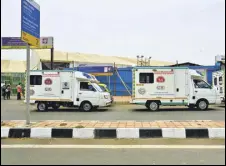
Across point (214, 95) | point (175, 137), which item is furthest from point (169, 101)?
point (175, 137)

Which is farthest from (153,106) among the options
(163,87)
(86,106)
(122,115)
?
(86,106)

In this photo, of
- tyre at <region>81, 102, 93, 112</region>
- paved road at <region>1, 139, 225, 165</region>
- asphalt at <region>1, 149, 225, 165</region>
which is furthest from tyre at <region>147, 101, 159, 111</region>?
asphalt at <region>1, 149, 225, 165</region>

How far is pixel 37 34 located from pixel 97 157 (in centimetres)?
410

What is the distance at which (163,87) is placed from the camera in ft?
51.6

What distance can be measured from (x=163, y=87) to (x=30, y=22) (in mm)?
9037

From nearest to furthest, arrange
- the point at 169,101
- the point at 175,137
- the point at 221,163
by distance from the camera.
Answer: the point at 221,163, the point at 175,137, the point at 169,101

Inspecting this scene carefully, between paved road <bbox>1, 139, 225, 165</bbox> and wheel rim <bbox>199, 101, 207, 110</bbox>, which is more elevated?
wheel rim <bbox>199, 101, 207, 110</bbox>

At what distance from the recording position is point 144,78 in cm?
1582

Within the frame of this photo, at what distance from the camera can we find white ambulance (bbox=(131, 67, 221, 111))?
51.5 feet

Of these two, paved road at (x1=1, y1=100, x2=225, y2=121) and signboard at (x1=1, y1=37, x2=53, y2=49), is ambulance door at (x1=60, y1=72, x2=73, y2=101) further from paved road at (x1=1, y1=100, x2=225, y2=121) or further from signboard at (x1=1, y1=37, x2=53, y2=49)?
signboard at (x1=1, y1=37, x2=53, y2=49)

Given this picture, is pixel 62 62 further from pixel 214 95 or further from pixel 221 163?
pixel 221 163

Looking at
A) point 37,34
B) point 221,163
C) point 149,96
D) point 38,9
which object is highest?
point 38,9

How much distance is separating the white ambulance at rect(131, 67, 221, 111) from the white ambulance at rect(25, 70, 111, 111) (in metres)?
1.84

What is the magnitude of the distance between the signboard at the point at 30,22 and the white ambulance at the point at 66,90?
292 inches
